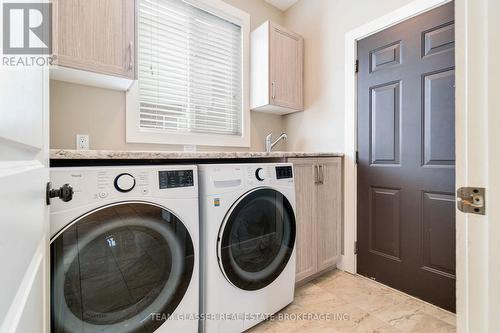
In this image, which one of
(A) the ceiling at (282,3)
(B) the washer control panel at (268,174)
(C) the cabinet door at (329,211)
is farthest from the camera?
(A) the ceiling at (282,3)

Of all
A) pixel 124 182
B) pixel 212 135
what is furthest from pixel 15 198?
pixel 212 135

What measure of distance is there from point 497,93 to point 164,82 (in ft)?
6.50

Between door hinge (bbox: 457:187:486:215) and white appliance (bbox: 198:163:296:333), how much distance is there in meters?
0.88

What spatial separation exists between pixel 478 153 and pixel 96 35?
1.75 meters

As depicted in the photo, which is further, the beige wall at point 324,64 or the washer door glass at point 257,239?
the beige wall at point 324,64

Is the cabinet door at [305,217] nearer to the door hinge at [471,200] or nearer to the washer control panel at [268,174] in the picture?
the washer control panel at [268,174]

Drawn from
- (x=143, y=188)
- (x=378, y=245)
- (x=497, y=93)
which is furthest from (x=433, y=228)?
(x=143, y=188)

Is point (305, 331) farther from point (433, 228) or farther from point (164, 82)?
point (164, 82)

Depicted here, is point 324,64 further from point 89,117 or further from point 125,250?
point 125,250

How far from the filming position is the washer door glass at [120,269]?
31.9 inches

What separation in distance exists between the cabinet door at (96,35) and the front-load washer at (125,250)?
81cm

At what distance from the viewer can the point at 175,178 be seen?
1047 millimetres

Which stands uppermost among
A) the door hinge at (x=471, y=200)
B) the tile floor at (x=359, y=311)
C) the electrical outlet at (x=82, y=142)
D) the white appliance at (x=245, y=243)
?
the electrical outlet at (x=82, y=142)

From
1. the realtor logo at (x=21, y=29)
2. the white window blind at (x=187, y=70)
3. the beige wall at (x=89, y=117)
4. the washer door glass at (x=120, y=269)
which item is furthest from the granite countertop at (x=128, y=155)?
the white window blind at (x=187, y=70)
